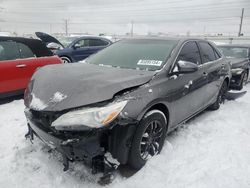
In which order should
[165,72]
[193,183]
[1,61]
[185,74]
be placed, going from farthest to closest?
[1,61], [185,74], [165,72], [193,183]

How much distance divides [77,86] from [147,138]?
1056mm

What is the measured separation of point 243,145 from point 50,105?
292 centimetres

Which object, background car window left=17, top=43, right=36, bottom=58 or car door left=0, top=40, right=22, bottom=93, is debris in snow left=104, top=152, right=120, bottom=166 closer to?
car door left=0, top=40, right=22, bottom=93

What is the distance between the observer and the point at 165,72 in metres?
3.10

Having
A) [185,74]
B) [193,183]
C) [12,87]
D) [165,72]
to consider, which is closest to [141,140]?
[193,183]

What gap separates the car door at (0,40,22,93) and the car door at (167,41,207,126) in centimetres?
349

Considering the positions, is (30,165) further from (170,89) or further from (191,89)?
(191,89)

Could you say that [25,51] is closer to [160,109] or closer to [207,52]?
[160,109]

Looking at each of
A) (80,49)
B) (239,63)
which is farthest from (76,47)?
(239,63)

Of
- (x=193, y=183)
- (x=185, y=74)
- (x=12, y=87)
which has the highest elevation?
(x=185, y=74)

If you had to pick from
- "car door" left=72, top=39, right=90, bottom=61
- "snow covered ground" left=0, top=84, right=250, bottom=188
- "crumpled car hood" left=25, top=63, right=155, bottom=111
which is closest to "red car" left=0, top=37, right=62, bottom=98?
"snow covered ground" left=0, top=84, right=250, bottom=188

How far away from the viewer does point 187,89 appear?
11.6ft

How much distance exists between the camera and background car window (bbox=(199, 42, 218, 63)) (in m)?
4.39

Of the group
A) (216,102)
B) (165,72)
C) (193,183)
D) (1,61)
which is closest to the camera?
(193,183)
